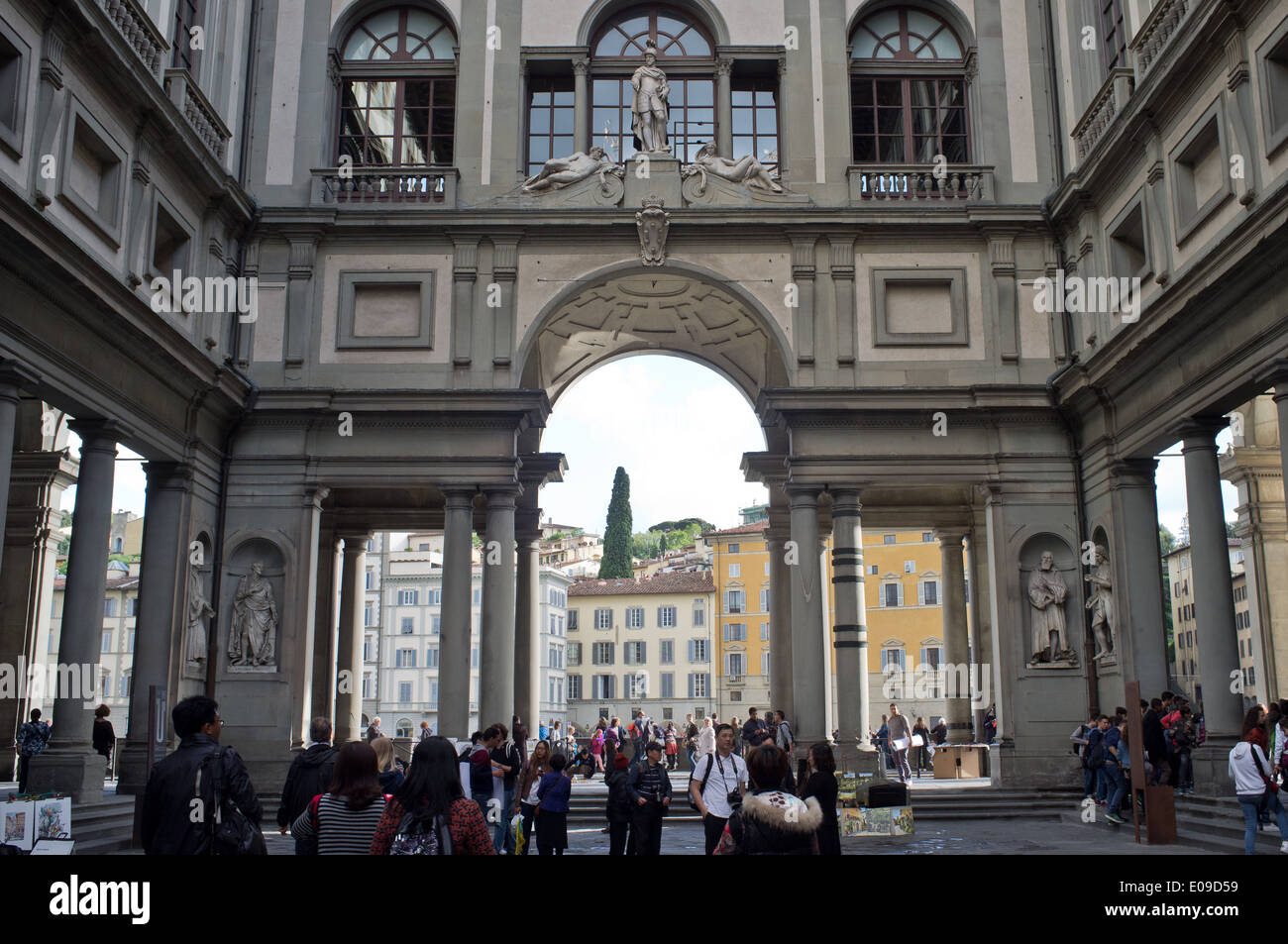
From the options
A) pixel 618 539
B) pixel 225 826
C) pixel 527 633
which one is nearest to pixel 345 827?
pixel 225 826

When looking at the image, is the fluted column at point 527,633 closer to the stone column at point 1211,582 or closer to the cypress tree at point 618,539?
the stone column at point 1211,582

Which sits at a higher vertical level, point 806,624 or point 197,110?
point 197,110

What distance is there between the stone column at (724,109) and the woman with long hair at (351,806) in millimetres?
21714

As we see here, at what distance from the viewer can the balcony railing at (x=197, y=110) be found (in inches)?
854

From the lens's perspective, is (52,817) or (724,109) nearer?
(52,817)

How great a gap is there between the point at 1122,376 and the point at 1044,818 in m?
8.03

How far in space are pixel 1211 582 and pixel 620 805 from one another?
11.1 metres

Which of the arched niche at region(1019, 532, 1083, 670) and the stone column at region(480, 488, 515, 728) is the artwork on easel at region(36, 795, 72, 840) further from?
the arched niche at region(1019, 532, 1083, 670)

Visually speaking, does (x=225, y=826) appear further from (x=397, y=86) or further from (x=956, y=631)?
(x=956, y=631)

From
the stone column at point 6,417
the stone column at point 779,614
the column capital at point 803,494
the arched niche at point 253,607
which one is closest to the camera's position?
the stone column at point 6,417

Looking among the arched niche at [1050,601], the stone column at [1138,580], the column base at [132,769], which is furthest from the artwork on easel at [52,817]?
the arched niche at [1050,601]

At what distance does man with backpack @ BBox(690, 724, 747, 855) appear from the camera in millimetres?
11211

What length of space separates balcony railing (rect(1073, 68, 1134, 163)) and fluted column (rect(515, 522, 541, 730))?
15.5 meters

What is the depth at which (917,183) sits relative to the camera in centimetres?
2588
